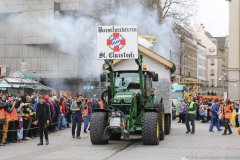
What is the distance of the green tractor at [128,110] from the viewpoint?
15.9 meters

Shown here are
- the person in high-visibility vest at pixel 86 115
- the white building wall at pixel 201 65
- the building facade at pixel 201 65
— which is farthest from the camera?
the white building wall at pixel 201 65

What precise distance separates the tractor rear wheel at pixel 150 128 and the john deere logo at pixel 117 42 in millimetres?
2506

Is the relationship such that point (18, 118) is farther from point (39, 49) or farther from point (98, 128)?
point (39, 49)

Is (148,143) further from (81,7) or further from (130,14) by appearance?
(81,7)

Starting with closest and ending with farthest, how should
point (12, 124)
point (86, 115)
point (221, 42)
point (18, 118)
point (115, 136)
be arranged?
point (12, 124), point (18, 118), point (115, 136), point (86, 115), point (221, 42)

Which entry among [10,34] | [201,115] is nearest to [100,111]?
[201,115]

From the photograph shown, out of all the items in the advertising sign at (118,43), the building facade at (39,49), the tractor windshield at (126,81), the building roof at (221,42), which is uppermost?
the building roof at (221,42)

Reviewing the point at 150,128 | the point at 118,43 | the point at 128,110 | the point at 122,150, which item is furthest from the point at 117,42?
the point at 122,150

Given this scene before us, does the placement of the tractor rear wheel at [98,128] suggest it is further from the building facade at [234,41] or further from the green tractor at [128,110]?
the building facade at [234,41]

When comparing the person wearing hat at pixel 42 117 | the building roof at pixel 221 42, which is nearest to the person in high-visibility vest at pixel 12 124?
the person wearing hat at pixel 42 117

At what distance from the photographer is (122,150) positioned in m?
15.0

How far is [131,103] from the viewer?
53.9ft

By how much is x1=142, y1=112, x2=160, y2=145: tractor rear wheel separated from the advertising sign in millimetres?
2153

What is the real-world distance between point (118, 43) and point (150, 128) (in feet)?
10.4
